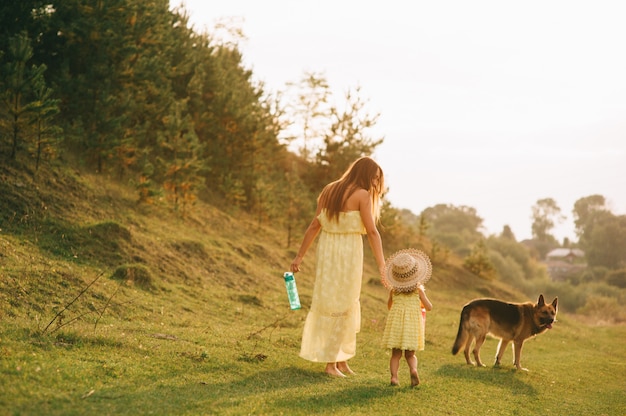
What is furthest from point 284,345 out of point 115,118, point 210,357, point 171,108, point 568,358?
→ point 171,108

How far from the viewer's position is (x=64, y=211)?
53.2 ft

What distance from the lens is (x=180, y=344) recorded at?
29.9 feet

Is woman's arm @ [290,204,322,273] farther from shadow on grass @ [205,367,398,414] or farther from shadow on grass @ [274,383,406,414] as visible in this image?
shadow on grass @ [274,383,406,414]

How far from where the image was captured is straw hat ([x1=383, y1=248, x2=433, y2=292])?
7.94m

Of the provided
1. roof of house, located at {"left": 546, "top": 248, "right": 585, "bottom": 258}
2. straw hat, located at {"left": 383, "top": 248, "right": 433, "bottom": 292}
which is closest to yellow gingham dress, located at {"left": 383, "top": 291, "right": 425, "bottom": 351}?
straw hat, located at {"left": 383, "top": 248, "right": 433, "bottom": 292}

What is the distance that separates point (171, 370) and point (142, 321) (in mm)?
3691

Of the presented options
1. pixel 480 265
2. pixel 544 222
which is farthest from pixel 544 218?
pixel 480 265

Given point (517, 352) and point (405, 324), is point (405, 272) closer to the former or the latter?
point (405, 324)

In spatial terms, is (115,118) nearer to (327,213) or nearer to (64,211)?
(64,211)

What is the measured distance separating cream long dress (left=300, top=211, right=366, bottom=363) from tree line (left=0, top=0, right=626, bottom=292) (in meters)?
10.7

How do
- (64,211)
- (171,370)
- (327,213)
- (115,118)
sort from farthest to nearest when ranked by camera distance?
(115,118), (64,211), (327,213), (171,370)

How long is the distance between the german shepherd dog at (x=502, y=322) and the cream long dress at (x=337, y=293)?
13.5ft

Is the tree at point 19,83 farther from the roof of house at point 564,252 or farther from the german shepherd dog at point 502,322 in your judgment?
the roof of house at point 564,252

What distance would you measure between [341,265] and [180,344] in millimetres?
2861
